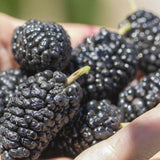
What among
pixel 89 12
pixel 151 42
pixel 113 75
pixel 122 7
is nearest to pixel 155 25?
pixel 151 42

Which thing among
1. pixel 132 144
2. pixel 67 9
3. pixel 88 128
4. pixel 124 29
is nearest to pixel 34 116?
pixel 88 128

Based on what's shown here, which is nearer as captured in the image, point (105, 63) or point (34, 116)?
point (34, 116)

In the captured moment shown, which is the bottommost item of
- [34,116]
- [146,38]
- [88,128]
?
[88,128]

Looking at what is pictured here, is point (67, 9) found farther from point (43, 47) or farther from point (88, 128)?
point (88, 128)

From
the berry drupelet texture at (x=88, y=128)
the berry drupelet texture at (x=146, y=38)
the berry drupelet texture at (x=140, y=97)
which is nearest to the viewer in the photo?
the berry drupelet texture at (x=88, y=128)

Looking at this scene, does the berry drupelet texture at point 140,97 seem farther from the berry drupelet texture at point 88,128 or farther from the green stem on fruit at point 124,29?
the green stem on fruit at point 124,29

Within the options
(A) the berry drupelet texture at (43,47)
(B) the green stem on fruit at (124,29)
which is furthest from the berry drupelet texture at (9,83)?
(B) the green stem on fruit at (124,29)

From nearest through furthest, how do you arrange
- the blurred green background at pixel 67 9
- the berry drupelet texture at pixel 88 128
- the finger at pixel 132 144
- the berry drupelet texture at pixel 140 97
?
1. the finger at pixel 132 144
2. the berry drupelet texture at pixel 88 128
3. the berry drupelet texture at pixel 140 97
4. the blurred green background at pixel 67 9
